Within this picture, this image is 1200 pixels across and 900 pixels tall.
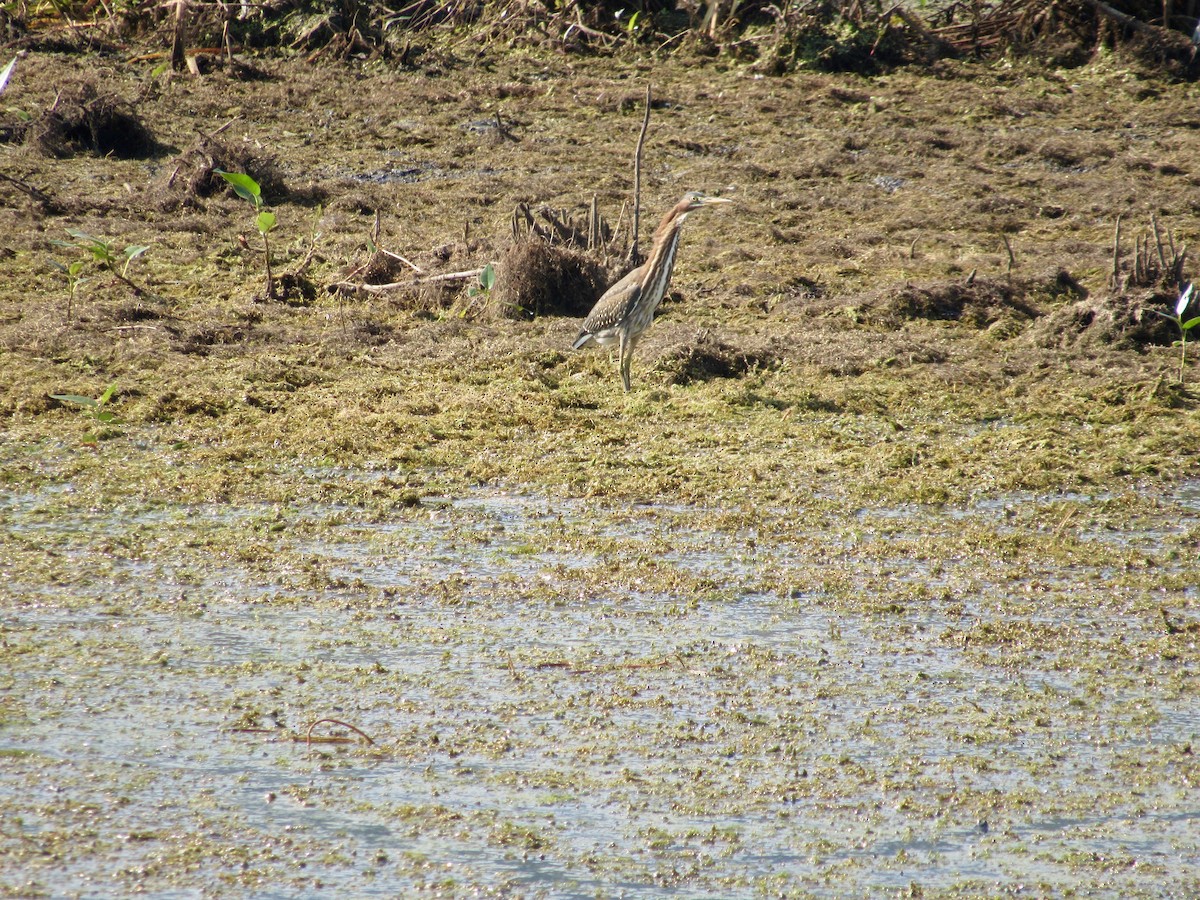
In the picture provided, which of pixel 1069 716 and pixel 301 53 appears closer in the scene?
pixel 1069 716

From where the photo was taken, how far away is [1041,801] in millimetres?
3801

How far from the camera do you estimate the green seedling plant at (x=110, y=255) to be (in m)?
8.56

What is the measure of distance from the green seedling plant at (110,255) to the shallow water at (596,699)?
2.84 m

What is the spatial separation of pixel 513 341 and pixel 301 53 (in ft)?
28.9

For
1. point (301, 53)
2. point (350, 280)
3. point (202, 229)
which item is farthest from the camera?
point (301, 53)

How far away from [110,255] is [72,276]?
97cm

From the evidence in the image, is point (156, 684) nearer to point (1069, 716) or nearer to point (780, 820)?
point (780, 820)

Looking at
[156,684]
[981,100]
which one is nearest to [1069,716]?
[156,684]

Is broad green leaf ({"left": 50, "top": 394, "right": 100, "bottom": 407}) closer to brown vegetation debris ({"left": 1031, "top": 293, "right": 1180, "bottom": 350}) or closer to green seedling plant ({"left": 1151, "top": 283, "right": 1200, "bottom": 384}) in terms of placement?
brown vegetation debris ({"left": 1031, "top": 293, "right": 1180, "bottom": 350})

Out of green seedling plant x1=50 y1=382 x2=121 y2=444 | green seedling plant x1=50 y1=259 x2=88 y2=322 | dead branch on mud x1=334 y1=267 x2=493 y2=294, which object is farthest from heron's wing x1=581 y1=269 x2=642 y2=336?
green seedling plant x1=50 y1=259 x2=88 y2=322

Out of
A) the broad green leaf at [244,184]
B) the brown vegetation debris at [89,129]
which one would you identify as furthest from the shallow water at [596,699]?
the brown vegetation debris at [89,129]

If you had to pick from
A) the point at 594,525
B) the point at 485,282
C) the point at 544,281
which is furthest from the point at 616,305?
the point at 594,525

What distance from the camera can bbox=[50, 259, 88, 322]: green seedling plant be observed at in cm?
855

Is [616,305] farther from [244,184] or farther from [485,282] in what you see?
[244,184]
